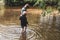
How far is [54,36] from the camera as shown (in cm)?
1283

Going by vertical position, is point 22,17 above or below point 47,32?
above

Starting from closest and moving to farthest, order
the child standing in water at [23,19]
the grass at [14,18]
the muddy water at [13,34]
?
the muddy water at [13,34] < the child standing in water at [23,19] < the grass at [14,18]

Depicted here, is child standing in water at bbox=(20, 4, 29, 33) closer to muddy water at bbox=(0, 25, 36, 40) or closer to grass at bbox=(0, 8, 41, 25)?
muddy water at bbox=(0, 25, 36, 40)

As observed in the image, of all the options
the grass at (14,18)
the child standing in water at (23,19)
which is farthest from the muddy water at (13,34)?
the grass at (14,18)

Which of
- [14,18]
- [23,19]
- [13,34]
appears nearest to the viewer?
[23,19]

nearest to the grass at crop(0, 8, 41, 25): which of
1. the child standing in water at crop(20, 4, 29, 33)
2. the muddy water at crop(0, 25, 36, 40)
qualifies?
the muddy water at crop(0, 25, 36, 40)

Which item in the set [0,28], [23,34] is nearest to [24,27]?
[23,34]

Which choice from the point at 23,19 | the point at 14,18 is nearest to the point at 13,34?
the point at 23,19

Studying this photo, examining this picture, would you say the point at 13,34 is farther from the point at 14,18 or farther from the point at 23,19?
the point at 14,18

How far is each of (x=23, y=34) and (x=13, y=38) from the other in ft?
3.30

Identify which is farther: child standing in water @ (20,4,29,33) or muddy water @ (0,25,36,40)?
child standing in water @ (20,4,29,33)

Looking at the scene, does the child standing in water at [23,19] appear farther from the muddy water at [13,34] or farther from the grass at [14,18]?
the grass at [14,18]

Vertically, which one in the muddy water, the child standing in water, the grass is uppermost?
the child standing in water

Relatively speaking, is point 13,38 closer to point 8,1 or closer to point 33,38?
point 33,38
